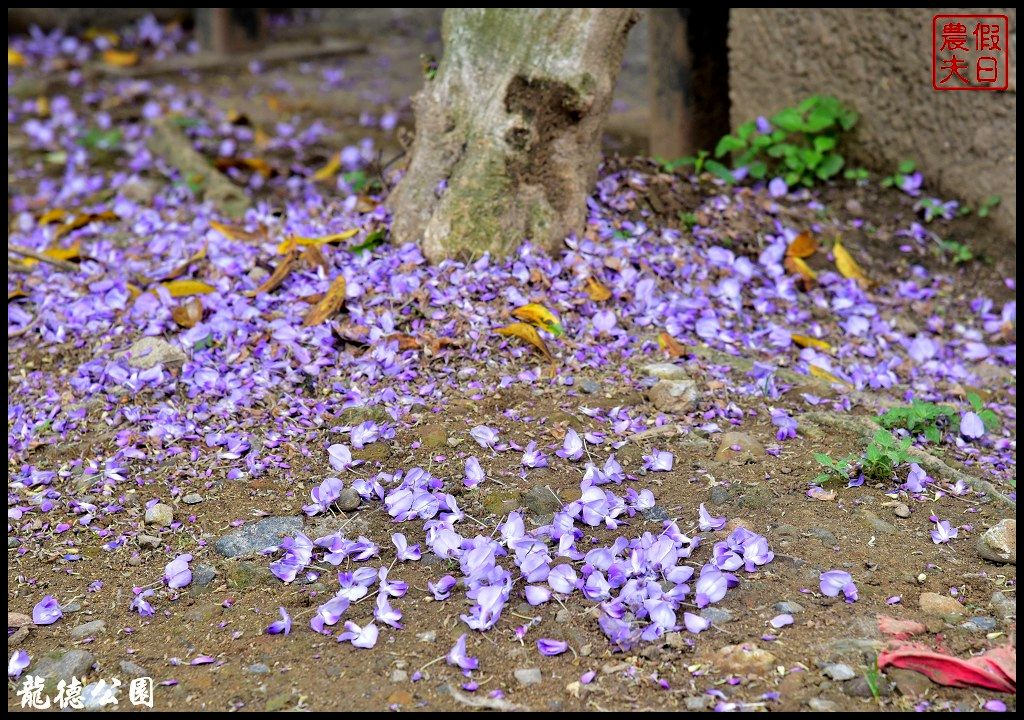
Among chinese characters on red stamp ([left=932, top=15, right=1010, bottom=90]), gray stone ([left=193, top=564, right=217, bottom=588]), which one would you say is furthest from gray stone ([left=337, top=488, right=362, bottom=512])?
chinese characters on red stamp ([left=932, top=15, right=1010, bottom=90])

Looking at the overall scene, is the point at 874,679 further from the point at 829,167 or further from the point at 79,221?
the point at 79,221

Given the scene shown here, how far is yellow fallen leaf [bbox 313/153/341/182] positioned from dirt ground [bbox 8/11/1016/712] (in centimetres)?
97

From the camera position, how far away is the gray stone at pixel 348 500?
238 centimetres

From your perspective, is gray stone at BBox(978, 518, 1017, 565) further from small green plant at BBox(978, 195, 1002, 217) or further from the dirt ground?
small green plant at BBox(978, 195, 1002, 217)

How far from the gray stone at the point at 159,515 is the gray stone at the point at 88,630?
1.00ft

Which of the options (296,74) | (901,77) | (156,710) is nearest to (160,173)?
(296,74)

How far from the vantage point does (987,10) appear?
13.1 ft

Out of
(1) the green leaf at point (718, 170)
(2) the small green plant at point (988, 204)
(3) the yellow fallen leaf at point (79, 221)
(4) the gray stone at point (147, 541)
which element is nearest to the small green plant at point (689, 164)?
(1) the green leaf at point (718, 170)

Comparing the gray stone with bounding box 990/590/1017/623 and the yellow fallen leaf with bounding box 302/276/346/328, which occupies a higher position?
the yellow fallen leaf with bounding box 302/276/346/328

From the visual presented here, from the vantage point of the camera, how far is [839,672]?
6.16 feet

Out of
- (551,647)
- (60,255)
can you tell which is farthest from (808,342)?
(60,255)

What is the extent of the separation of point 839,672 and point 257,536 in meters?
1.19

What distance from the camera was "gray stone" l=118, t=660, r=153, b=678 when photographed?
6.49ft

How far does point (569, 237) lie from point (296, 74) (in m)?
3.71
